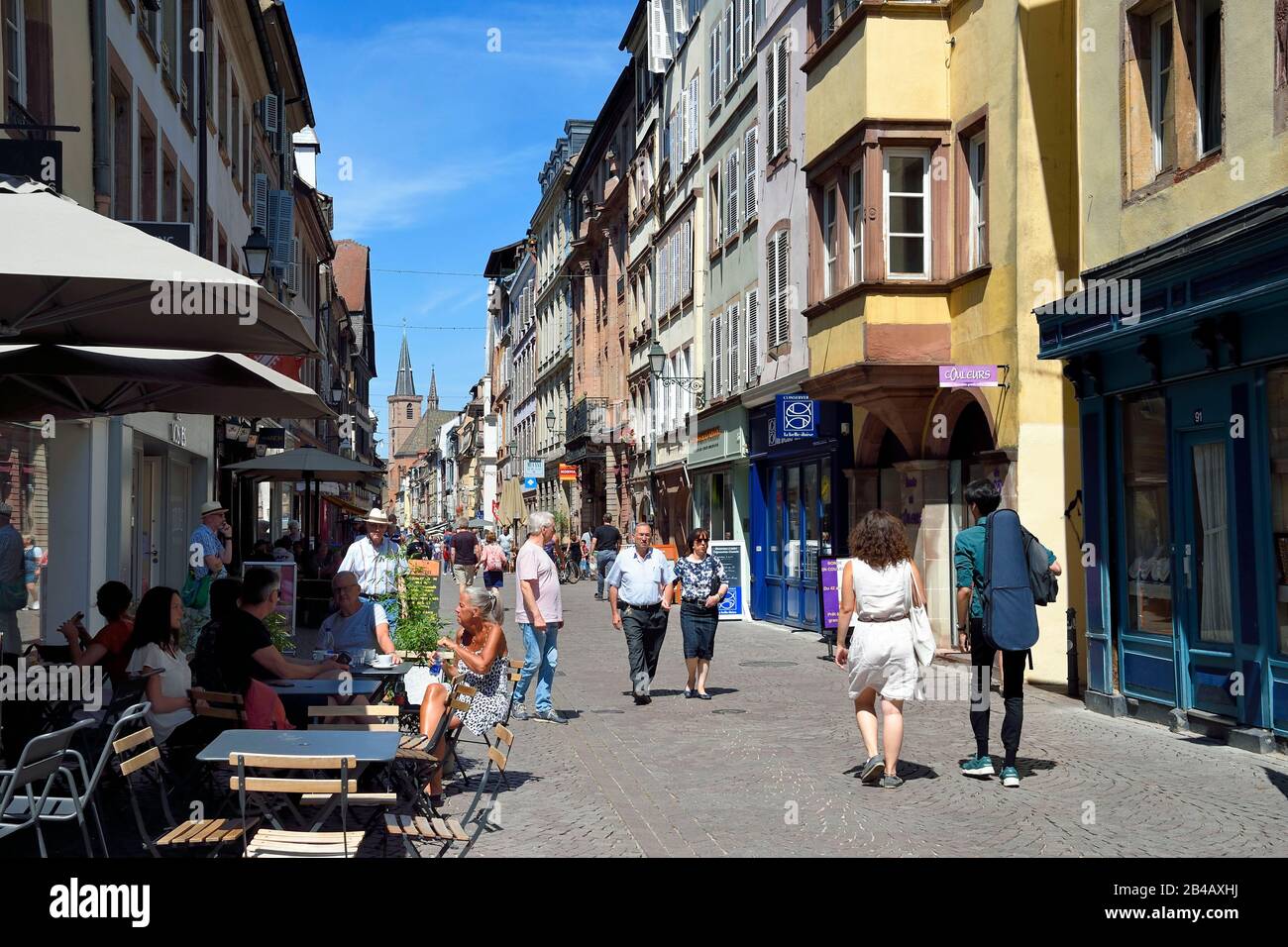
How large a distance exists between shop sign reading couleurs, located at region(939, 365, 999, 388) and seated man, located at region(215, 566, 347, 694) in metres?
8.91

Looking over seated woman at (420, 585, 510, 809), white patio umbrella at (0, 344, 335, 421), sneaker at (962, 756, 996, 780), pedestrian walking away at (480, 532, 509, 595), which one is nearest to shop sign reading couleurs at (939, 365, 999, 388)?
sneaker at (962, 756, 996, 780)

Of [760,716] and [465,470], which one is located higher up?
[465,470]

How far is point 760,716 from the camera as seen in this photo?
1342cm

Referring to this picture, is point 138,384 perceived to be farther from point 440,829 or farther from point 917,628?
point 917,628

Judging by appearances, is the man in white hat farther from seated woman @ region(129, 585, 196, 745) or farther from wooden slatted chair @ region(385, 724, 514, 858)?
wooden slatted chair @ region(385, 724, 514, 858)

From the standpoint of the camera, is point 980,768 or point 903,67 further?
point 903,67

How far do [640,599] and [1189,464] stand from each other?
543 centimetres

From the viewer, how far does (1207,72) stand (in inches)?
468

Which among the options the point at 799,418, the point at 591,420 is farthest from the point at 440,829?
the point at 591,420

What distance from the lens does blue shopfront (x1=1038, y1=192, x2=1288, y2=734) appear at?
34.9 feet

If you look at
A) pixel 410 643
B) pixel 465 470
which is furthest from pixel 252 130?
pixel 465 470
